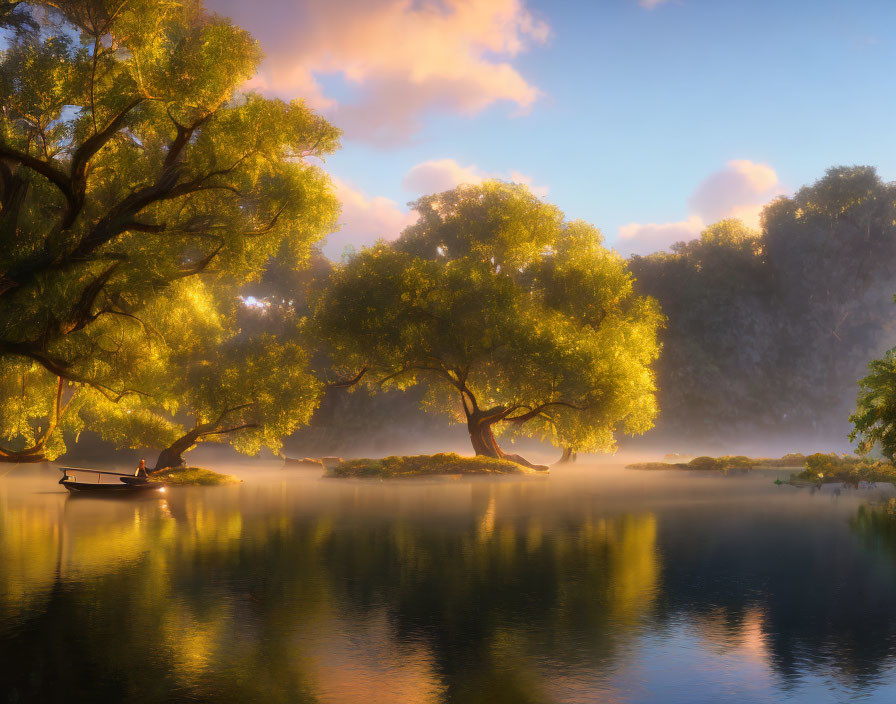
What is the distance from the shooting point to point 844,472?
1678 inches

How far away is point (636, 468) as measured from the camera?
5553 cm

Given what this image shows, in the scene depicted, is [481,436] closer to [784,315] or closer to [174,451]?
[174,451]

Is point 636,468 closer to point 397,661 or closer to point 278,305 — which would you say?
point 278,305

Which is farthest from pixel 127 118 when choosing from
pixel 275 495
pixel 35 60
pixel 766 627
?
pixel 766 627

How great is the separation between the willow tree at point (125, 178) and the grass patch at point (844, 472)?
29.4 meters

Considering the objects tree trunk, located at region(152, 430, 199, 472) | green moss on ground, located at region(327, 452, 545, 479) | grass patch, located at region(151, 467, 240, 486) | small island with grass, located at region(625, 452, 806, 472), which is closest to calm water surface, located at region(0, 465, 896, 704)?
grass patch, located at region(151, 467, 240, 486)

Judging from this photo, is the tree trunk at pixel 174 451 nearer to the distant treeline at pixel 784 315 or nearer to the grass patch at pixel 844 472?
the grass patch at pixel 844 472

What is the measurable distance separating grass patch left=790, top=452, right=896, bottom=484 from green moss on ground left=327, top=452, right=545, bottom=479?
15.9m

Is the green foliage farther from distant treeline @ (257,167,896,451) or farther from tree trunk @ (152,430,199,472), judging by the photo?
distant treeline @ (257,167,896,451)

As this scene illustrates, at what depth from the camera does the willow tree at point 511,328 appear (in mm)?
43156

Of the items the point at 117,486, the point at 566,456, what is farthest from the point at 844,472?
the point at 117,486

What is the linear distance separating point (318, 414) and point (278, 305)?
11.8 m

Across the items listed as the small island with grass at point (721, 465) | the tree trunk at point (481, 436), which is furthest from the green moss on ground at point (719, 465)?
the tree trunk at point (481, 436)

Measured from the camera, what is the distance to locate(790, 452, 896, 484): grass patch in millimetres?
41250
